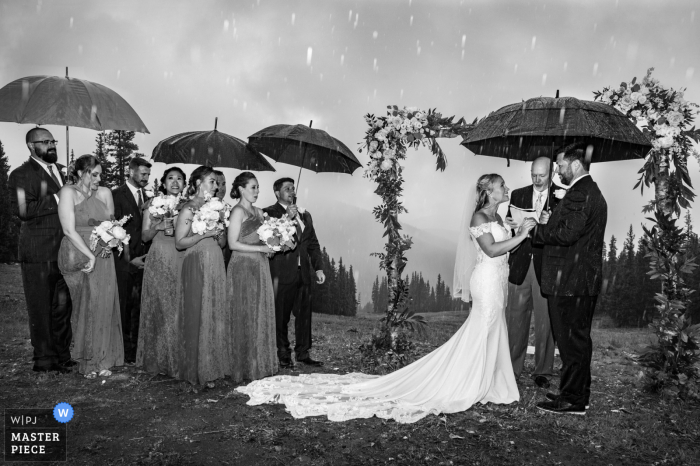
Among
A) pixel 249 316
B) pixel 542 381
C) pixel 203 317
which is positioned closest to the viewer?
pixel 203 317

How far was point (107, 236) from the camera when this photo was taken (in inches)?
258

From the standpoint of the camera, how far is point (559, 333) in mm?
5469

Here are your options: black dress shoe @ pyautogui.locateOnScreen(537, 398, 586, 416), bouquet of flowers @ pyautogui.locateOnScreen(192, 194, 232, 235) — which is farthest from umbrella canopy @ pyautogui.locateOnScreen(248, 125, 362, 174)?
black dress shoe @ pyautogui.locateOnScreen(537, 398, 586, 416)

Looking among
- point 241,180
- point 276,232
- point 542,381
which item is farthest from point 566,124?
point 241,180

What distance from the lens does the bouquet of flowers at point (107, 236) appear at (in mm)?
6551

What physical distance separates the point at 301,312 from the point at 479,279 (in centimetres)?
306

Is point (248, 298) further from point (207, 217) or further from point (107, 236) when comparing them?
point (107, 236)

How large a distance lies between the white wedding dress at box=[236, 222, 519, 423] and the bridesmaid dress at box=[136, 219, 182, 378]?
1.33m

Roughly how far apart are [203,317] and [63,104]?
134 inches

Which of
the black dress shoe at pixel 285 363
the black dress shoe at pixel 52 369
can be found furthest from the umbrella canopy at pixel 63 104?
the black dress shoe at pixel 285 363

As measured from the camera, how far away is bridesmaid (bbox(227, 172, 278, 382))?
6461 millimetres

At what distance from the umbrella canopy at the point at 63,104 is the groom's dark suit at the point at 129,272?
46.1 inches

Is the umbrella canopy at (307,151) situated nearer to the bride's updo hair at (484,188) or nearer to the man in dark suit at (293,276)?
the man in dark suit at (293,276)

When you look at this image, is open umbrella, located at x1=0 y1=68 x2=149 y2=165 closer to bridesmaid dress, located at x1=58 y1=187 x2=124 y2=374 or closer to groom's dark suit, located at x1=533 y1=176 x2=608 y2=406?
bridesmaid dress, located at x1=58 y1=187 x2=124 y2=374
